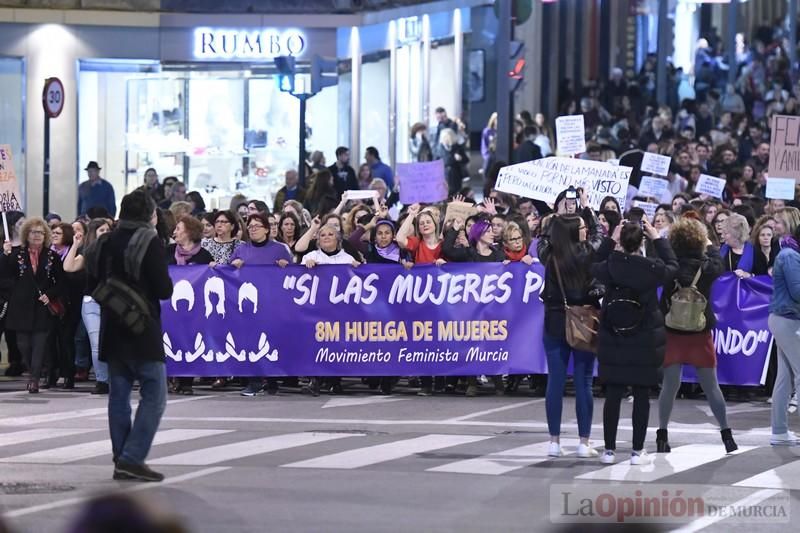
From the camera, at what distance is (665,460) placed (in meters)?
12.3

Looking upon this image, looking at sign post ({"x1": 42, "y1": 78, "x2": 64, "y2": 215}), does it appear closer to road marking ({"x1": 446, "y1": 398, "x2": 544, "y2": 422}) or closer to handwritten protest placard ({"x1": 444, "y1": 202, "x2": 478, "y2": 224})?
handwritten protest placard ({"x1": 444, "y1": 202, "x2": 478, "y2": 224})

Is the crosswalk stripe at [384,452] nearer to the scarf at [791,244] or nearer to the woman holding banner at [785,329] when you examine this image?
the woman holding banner at [785,329]

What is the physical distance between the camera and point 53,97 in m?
27.5

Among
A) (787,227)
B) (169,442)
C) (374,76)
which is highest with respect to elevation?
(374,76)

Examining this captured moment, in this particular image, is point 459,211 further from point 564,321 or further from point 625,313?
point 625,313

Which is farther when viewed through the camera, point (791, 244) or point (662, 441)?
point (791, 244)

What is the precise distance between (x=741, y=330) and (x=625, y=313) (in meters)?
5.03

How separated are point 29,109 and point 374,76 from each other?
6895mm

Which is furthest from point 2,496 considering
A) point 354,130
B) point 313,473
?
point 354,130

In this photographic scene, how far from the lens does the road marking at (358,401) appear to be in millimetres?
16109

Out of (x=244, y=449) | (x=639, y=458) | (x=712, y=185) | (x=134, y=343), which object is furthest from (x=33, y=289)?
(x=712, y=185)

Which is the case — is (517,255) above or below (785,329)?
above

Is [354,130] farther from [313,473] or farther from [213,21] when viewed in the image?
[313,473]

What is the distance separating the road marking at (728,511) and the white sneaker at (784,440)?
8.01 feet
